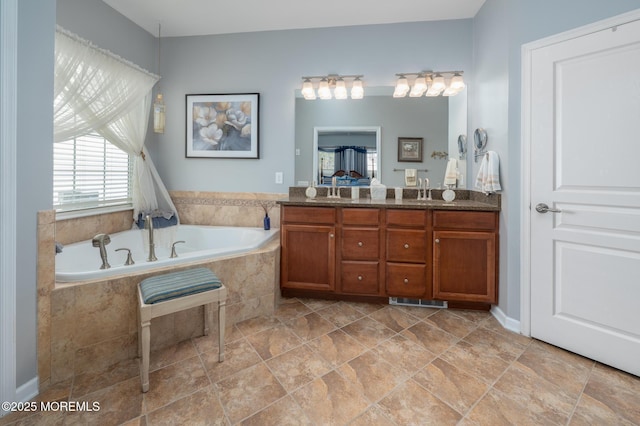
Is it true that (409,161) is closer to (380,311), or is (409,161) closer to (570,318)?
(380,311)

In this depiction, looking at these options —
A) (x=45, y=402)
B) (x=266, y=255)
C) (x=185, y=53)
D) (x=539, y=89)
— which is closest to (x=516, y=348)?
(x=539, y=89)

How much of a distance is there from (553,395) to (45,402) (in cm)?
254

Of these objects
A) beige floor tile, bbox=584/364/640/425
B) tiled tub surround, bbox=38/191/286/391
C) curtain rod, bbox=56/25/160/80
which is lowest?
beige floor tile, bbox=584/364/640/425

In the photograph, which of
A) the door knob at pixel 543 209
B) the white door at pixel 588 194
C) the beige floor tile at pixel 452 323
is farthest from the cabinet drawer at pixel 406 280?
the door knob at pixel 543 209

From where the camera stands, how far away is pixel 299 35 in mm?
2988

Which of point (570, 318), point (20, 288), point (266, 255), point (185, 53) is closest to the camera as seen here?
point (20, 288)

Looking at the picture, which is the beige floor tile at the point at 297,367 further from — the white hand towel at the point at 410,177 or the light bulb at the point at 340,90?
the light bulb at the point at 340,90

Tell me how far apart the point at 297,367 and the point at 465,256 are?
5.20ft

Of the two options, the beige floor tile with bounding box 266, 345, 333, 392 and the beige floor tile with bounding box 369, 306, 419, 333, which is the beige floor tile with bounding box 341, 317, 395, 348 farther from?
the beige floor tile with bounding box 266, 345, 333, 392

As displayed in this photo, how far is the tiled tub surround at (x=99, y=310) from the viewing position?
59.1 inches

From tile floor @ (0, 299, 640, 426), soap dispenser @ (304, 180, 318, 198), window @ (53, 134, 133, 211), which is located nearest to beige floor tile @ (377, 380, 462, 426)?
tile floor @ (0, 299, 640, 426)

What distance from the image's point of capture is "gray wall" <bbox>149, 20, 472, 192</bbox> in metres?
2.84

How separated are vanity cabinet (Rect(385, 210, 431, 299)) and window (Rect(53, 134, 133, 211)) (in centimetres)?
261

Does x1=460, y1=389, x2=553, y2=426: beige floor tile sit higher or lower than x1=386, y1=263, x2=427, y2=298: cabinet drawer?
lower
